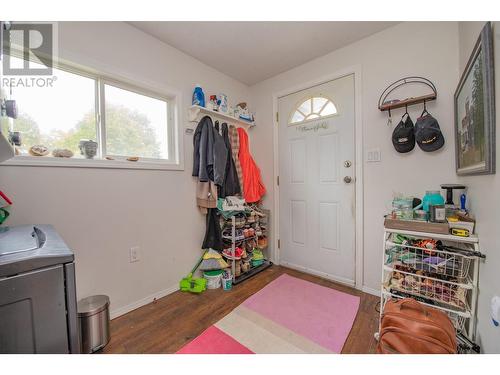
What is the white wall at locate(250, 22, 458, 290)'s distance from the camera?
151cm

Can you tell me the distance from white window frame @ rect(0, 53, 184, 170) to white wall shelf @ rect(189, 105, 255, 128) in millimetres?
153

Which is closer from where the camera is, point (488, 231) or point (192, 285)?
point (488, 231)

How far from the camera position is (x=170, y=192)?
1907 millimetres

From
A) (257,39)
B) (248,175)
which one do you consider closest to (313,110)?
(257,39)

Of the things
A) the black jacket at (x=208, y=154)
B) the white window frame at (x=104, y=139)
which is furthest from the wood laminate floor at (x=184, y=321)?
the white window frame at (x=104, y=139)

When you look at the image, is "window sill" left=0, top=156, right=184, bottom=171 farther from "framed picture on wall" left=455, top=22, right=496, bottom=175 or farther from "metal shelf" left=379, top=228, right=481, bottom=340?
"framed picture on wall" left=455, top=22, right=496, bottom=175

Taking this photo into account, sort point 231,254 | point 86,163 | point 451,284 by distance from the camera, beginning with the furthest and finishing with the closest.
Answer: point 231,254, point 86,163, point 451,284

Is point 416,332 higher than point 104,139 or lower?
lower

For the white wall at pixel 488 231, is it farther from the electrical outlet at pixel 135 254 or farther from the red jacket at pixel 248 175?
the electrical outlet at pixel 135 254

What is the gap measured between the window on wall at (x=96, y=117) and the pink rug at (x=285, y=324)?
4.88 feet

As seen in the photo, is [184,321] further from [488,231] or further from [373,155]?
[373,155]

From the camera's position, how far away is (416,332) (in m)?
0.91

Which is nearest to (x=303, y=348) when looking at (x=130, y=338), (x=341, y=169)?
(x=130, y=338)

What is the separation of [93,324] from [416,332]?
172cm
